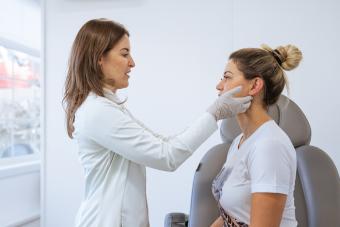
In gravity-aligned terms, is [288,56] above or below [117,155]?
above

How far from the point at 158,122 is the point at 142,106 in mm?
132

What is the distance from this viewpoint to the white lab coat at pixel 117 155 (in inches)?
36.0

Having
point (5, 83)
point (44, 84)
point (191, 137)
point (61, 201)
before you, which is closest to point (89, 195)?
point (191, 137)

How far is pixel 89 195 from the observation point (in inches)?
39.6

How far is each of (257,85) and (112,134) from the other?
484mm

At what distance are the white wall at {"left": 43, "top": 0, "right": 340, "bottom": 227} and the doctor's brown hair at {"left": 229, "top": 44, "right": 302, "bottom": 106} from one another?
0.60 metres

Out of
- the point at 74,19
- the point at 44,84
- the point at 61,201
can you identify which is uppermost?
the point at 74,19

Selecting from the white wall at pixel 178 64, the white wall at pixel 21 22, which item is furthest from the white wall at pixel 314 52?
the white wall at pixel 21 22

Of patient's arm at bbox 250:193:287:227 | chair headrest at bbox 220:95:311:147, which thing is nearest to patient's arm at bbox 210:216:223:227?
patient's arm at bbox 250:193:287:227

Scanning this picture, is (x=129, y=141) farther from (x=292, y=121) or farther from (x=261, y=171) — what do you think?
(x=292, y=121)

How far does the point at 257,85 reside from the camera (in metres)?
1.03

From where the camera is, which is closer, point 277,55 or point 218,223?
point 277,55

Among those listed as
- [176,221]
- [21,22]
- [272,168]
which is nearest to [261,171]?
[272,168]

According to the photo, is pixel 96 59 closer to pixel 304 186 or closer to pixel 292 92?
pixel 304 186
